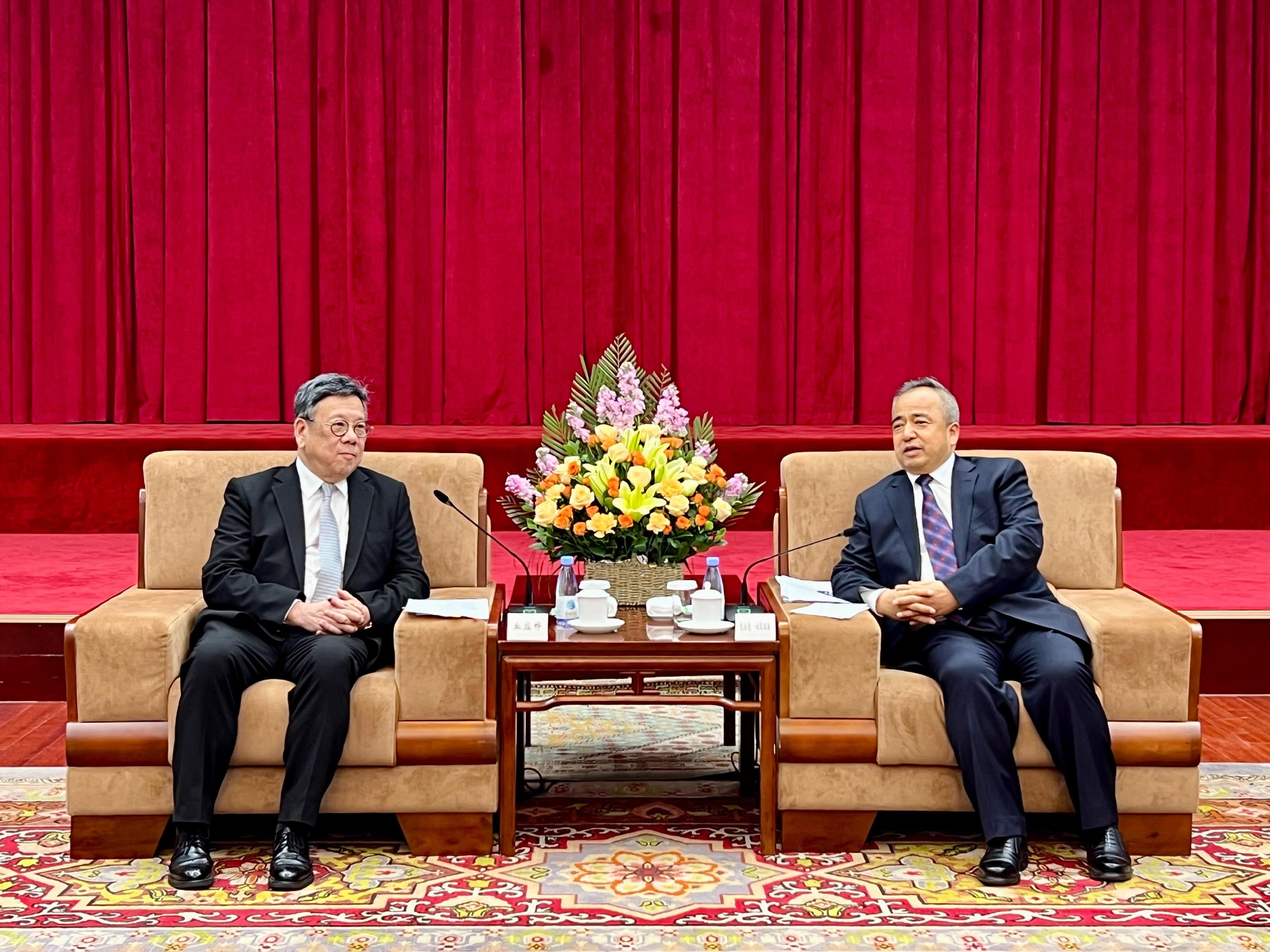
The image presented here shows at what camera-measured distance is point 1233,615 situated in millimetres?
4891

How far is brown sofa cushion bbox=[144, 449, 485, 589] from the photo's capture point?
3.79m

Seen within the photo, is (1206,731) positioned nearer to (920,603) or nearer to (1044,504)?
(1044,504)

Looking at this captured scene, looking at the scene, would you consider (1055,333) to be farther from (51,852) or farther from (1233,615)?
(51,852)

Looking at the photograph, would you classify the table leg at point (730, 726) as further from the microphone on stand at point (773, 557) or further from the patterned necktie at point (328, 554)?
the patterned necktie at point (328, 554)

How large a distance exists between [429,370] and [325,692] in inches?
183

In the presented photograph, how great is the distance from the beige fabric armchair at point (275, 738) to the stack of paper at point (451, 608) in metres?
0.02

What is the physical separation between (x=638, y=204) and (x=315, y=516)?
14.4ft

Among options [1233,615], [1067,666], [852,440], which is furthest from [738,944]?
[852,440]

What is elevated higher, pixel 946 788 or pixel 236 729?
pixel 236 729

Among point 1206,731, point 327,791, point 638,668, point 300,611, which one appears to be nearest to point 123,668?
point 300,611

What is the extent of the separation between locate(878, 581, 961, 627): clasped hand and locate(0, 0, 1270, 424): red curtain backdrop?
13.8 feet

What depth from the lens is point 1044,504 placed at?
3883 millimetres

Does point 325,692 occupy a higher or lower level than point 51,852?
higher

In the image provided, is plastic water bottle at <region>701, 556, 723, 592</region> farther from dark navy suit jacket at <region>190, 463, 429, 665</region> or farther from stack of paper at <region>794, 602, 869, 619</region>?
dark navy suit jacket at <region>190, 463, 429, 665</region>
